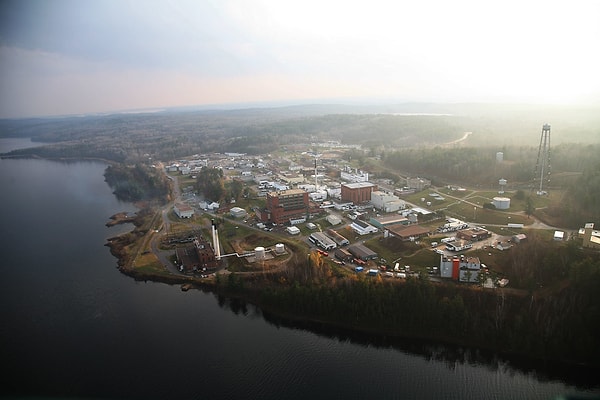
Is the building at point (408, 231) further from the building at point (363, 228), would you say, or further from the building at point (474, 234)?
the building at point (474, 234)

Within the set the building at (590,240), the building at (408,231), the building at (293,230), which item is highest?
the building at (590,240)

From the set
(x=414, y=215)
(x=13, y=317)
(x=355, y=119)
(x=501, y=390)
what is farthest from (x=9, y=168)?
(x=355, y=119)

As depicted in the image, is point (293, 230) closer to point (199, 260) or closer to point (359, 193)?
point (199, 260)

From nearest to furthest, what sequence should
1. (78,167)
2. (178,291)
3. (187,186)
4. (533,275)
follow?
(533,275) < (178,291) < (187,186) < (78,167)

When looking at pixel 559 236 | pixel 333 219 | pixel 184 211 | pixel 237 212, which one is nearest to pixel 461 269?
pixel 559 236

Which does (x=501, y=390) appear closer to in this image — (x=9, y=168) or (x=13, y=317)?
(x=13, y=317)

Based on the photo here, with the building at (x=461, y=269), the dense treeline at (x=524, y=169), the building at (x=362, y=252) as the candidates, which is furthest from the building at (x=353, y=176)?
the building at (x=461, y=269)

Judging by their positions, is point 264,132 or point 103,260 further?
point 264,132
